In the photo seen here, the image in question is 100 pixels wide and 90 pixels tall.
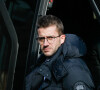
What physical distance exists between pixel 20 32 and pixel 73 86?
3.69 feet

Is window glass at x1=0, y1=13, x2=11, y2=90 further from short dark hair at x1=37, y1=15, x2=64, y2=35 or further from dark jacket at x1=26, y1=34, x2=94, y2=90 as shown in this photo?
short dark hair at x1=37, y1=15, x2=64, y2=35

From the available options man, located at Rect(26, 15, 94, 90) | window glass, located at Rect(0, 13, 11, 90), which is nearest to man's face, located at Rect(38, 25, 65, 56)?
man, located at Rect(26, 15, 94, 90)

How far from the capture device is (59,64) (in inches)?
53.7

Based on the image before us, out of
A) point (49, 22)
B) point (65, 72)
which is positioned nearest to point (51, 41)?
point (49, 22)

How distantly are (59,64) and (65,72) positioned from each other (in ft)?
0.34

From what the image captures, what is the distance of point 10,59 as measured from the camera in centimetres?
124

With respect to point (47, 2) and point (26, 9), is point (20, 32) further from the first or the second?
point (47, 2)

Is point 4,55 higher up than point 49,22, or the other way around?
point 49,22

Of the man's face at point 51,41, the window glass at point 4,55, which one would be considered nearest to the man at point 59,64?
the man's face at point 51,41

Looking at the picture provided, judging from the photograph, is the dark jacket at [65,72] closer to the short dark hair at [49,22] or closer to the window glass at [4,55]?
the short dark hair at [49,22]

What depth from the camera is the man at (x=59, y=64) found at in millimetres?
1240

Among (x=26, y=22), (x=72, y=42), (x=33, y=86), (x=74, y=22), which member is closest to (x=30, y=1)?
(x=26, y=22)

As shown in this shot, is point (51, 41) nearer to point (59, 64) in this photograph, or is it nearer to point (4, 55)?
point (59, 64)

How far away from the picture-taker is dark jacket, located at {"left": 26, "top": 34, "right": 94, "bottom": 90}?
1.22m
